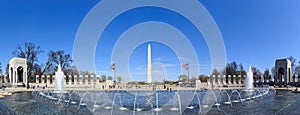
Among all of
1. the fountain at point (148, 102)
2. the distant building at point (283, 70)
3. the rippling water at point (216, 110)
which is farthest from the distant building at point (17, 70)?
the distant building at point (283, 70)

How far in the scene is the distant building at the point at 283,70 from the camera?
5400cm

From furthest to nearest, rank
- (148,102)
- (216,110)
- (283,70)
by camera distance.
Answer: (283,70), (148,102), (216,110)

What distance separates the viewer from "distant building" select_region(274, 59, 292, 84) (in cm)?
5400

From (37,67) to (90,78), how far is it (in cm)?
1379

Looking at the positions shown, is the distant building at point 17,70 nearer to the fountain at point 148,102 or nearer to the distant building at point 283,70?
the fountain at point 148,102

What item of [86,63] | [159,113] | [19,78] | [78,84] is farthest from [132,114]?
[19,78]

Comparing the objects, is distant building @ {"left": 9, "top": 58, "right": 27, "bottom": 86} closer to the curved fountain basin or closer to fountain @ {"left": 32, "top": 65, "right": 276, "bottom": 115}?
fountain @ {"left": 32, "top": 65, "right": 276, "bottom": 115}

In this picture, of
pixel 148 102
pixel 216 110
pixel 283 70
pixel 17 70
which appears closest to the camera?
pixel 216 110

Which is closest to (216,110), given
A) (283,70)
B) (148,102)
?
(148,102)

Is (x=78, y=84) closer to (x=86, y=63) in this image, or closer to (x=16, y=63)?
(x=16, y=63)

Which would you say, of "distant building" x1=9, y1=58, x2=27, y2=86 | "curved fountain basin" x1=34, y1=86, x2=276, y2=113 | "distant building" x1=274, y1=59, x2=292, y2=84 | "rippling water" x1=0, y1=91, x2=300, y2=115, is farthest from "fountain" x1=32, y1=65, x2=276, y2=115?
"distant building" x1=274, y1=59, x2=292, y2=84

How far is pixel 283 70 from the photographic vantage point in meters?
57.5

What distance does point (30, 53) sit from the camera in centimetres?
5866

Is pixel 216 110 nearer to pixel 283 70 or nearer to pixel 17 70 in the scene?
pixel 17 70
